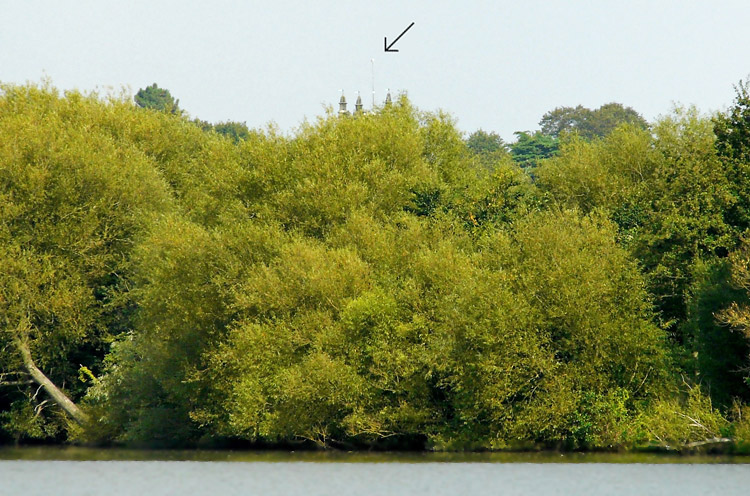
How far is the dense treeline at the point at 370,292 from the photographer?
44.2 meters

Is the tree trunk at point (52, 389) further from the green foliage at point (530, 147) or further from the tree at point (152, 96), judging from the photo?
the tree at point (152, 96)

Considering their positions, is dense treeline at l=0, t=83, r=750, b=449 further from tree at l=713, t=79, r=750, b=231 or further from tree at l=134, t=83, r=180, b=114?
tree at l=134, t=83, r=180, b=114

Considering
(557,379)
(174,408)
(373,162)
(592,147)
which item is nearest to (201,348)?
(174,408)

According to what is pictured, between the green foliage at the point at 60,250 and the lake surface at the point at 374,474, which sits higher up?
the green foliage at the point at 60,250

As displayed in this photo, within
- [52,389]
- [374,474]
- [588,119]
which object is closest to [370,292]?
[374,474]

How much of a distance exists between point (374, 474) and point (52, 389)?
20719 millimetres

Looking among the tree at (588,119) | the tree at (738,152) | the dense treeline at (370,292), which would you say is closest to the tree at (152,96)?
the tree at (588,119)

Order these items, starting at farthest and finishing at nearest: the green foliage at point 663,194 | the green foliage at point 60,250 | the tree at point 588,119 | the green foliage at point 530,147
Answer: the tree at point 588,119 < the green foliage at point 530,147 < the green foliage at point 60,250 < the green foliage at point 663,194

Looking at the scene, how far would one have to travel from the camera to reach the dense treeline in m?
44.2

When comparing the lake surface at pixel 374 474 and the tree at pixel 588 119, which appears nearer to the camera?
the lake surface at pixel 374 474

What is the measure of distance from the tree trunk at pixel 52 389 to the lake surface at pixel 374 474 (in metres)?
5.98

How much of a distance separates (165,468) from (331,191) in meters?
16.1

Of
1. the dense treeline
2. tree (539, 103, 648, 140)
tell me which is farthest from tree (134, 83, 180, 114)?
the dense treeline

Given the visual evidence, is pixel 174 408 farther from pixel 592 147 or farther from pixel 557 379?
pixel 592 147
